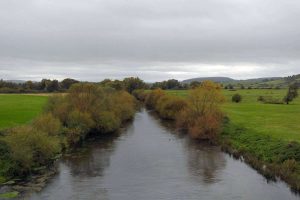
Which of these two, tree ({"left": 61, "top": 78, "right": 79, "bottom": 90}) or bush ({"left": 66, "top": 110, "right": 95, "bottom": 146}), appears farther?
tree ({"left": 61, "top": 78, "right": 79, "bottom": 90})

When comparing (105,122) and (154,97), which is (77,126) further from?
(154,97)

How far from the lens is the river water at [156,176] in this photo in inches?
1161

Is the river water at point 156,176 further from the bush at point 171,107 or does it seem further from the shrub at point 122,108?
the bush at point 171,107

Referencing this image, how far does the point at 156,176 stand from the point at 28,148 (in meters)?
11.8

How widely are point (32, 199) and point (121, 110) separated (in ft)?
154

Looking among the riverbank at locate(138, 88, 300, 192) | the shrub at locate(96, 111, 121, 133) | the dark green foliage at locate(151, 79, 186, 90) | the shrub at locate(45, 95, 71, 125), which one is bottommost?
the riverbank at locate(138, 88, 300, 192)

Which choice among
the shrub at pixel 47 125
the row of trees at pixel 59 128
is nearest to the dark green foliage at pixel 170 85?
the row of trees at pixel 59 128

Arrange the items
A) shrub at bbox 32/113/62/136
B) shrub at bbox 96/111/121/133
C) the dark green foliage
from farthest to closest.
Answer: the dark green foliage
shrub at bbox 96/111/121/133
shrub at bbox 32/113/62/136

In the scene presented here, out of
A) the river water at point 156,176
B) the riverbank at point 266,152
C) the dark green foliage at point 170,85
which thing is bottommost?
the river water at point 156,176

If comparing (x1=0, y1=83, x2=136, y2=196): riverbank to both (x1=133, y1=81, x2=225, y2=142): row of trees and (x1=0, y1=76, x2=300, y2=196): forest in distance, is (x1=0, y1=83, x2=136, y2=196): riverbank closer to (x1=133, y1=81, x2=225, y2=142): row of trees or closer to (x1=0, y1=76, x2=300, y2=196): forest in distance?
(x1=0, y1=76, x2=300, y2=196): forest in distance

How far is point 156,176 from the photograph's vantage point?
3456 centimetres

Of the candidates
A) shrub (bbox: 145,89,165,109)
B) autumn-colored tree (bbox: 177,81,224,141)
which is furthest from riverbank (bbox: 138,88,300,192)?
shrub (bbox: 145,89,165,109)

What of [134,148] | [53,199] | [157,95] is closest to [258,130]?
[134,148]

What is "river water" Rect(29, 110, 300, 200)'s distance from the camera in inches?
1161
